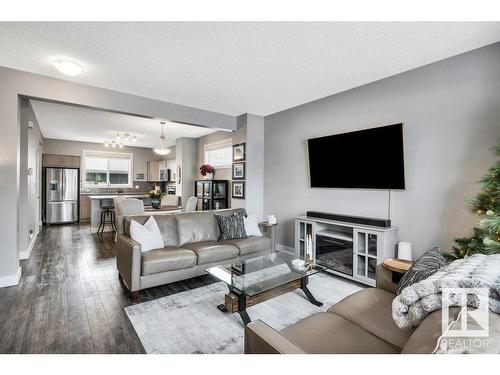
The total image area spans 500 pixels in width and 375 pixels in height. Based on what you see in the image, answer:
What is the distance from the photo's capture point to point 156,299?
8.85ft

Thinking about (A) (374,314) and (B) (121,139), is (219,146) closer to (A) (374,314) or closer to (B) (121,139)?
(B) (121,139)

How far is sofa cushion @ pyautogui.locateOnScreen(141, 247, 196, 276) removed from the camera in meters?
2.75

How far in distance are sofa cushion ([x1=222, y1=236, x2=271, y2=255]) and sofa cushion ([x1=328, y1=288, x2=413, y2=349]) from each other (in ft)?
6.09

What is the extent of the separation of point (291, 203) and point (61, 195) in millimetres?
6996

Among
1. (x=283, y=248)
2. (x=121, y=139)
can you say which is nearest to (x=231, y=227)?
(x=283, y=248)

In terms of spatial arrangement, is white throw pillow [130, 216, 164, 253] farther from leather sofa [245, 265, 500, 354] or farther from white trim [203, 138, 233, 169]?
white trim [203, 138, 233, 169]

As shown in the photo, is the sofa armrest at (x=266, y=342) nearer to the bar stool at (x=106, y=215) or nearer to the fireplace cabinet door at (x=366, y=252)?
the fireplace cabinet door at (x=366, y=252)

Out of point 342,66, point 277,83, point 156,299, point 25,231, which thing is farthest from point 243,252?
point 25,231

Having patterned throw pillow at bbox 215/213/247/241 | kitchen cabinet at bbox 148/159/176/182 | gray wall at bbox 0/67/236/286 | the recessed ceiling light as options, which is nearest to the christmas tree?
patterned throw pillow at bbox 215/213/247/241

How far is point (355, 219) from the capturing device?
10.9 ft

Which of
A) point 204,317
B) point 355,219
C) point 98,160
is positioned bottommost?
point 204,317

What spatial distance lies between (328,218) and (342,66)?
2015 millimetres
